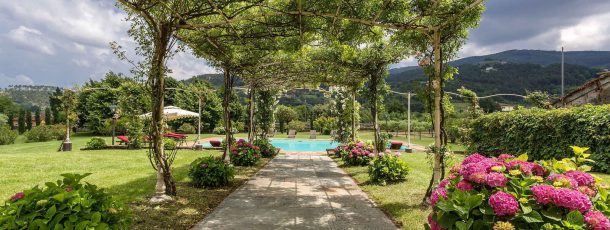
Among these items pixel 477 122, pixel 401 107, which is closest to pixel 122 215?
pixel 477 122

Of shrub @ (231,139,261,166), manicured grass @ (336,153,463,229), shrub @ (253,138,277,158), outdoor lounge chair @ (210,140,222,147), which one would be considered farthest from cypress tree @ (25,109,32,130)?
manicured grass @ (336,153,463,229)

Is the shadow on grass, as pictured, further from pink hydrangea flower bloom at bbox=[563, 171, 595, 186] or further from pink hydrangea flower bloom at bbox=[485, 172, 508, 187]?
pink hydrangea flower bloom at bbox=[563, 171, 595, 186]

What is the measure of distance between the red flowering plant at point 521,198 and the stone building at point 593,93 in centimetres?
1584

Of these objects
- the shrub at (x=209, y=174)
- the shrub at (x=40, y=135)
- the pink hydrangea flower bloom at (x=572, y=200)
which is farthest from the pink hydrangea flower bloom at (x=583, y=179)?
the shrub at (x=40, y=135)

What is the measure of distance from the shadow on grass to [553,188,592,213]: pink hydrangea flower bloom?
292 cm

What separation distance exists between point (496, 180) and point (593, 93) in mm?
17661

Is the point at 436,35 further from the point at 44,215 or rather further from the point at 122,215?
the point at 44,215

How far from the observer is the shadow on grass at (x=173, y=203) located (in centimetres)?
415

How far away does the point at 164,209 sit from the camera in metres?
4.70

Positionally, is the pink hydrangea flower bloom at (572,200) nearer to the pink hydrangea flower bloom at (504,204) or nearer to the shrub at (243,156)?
the pink hydrangea flower bloom at (504,204)

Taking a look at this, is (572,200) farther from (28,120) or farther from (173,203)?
(28,120)

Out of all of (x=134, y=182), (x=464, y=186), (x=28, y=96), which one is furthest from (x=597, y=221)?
(x=28, y=96)

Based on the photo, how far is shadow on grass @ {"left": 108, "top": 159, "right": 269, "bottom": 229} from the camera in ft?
13.6

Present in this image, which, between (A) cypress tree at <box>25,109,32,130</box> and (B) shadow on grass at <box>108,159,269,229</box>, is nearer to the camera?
(B) shadow on grass at <box>108,159,269,229</box>
